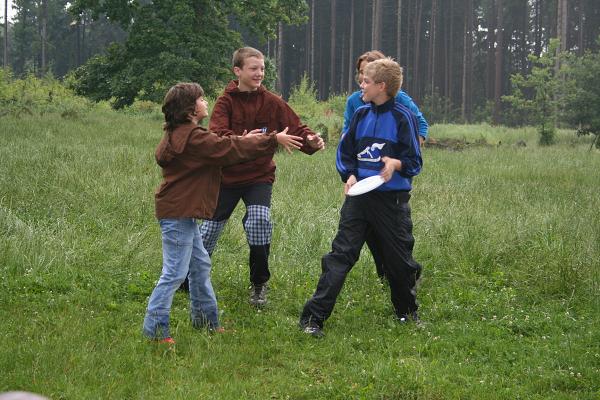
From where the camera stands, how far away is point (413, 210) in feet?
31.5

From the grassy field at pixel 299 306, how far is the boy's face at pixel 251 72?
182 cm

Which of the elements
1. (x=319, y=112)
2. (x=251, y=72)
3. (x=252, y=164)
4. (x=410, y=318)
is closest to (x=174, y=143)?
(x=252, y=164)

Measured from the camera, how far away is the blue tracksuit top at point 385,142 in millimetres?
5016

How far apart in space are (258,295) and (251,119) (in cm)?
147

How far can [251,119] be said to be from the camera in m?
5.71

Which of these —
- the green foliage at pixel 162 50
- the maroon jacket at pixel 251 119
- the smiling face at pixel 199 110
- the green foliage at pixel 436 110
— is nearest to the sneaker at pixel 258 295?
the maroon jacket at pixel 251 119

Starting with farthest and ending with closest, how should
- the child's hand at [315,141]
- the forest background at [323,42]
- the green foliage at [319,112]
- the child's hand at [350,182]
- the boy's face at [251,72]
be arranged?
the green foliage at [319,112]
the forest background at [323,42]
the boy's face at [251,72]
the child's hand at [315,141]
the child's hand at [350,182]

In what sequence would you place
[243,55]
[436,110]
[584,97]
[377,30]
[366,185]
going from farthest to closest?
[436,110] < [377,30] < [584,97] < [243,55] < [366,185]

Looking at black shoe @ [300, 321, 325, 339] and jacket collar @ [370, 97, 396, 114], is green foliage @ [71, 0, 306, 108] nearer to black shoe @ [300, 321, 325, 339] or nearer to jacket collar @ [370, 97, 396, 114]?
jacket collar @ [370, 97, 396, 114]

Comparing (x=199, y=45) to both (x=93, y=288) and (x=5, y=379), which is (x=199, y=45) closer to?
(x=93, y=288)

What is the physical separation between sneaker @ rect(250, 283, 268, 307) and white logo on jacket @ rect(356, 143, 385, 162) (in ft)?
4.86

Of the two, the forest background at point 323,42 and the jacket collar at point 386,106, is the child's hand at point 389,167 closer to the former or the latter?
the jacket collar at point 386,106

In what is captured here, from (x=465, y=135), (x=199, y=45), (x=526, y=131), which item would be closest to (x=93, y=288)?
(x=199, y=45)

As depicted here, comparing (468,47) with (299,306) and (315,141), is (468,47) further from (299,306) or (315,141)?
(315,141)
